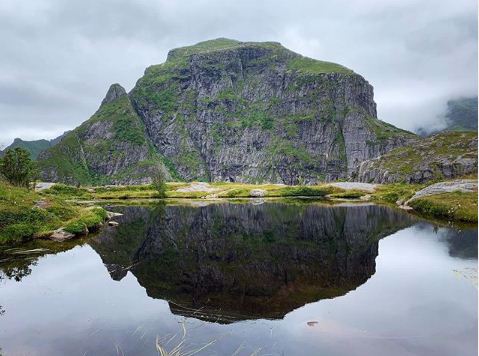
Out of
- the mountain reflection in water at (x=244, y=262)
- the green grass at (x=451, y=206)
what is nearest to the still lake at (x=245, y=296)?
the mountain reflection in water at (x=244, y=262)

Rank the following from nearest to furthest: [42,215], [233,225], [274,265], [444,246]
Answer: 1. [274,265]
2. [444,246]
3. [42,215]
4. [233,225]

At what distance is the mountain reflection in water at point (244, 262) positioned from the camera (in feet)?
89.7

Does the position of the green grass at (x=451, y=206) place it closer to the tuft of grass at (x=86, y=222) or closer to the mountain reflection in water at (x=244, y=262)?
the mountain reflection in water at (x=244, y=262)

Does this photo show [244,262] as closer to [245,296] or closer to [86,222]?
[245,296]

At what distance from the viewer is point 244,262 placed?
40.0 m

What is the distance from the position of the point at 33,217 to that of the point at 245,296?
43859 mm

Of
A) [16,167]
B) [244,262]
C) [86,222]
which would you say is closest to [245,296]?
[244,262]

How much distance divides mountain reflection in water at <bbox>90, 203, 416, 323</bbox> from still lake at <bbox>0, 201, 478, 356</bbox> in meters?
0.18

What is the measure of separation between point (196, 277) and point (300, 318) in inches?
517

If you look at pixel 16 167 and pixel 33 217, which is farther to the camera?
pixel 16 167

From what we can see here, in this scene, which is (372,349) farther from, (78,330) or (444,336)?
(78,330)

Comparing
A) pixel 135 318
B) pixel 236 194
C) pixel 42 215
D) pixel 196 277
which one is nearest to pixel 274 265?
pixel 196 277

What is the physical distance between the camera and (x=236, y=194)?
619ft

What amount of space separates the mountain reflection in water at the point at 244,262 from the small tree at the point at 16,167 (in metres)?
42.0
